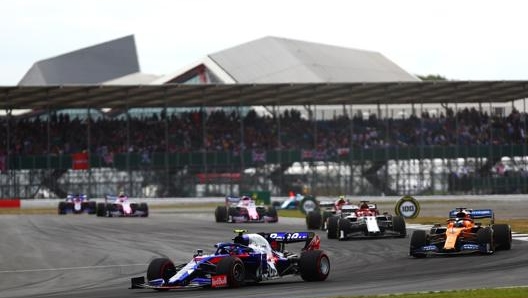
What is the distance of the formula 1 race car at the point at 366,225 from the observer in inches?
1192

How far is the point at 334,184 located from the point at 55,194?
19.2 m

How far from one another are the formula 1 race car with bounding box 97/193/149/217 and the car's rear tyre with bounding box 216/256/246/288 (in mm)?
35500

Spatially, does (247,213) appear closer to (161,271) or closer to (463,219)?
(463,219)

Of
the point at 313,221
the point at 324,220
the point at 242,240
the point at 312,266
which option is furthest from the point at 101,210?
the point at 312,266

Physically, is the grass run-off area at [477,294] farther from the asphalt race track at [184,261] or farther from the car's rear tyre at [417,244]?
the car's rear tyre at [417,244]

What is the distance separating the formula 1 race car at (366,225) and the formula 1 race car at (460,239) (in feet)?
20.2

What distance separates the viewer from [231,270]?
1752 centimetres

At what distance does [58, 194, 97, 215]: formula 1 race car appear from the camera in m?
57.7

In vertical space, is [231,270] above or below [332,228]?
below

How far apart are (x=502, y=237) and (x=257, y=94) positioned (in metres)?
50.0

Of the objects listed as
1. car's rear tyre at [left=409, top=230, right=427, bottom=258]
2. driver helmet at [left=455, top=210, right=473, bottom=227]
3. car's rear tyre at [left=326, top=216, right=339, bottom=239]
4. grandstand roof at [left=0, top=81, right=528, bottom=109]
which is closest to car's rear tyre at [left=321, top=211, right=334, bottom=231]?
car's rear tyre at [left=326, top=216, right=339, bottom=239]

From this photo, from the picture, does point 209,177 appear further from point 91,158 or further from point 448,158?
point 448,158

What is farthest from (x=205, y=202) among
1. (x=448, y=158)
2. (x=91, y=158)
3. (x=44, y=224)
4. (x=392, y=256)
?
(x=392, y=256)

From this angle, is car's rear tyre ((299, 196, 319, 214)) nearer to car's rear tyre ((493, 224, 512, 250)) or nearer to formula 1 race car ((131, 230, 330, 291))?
car's rear tyre ((493, 224, 512, 250))
